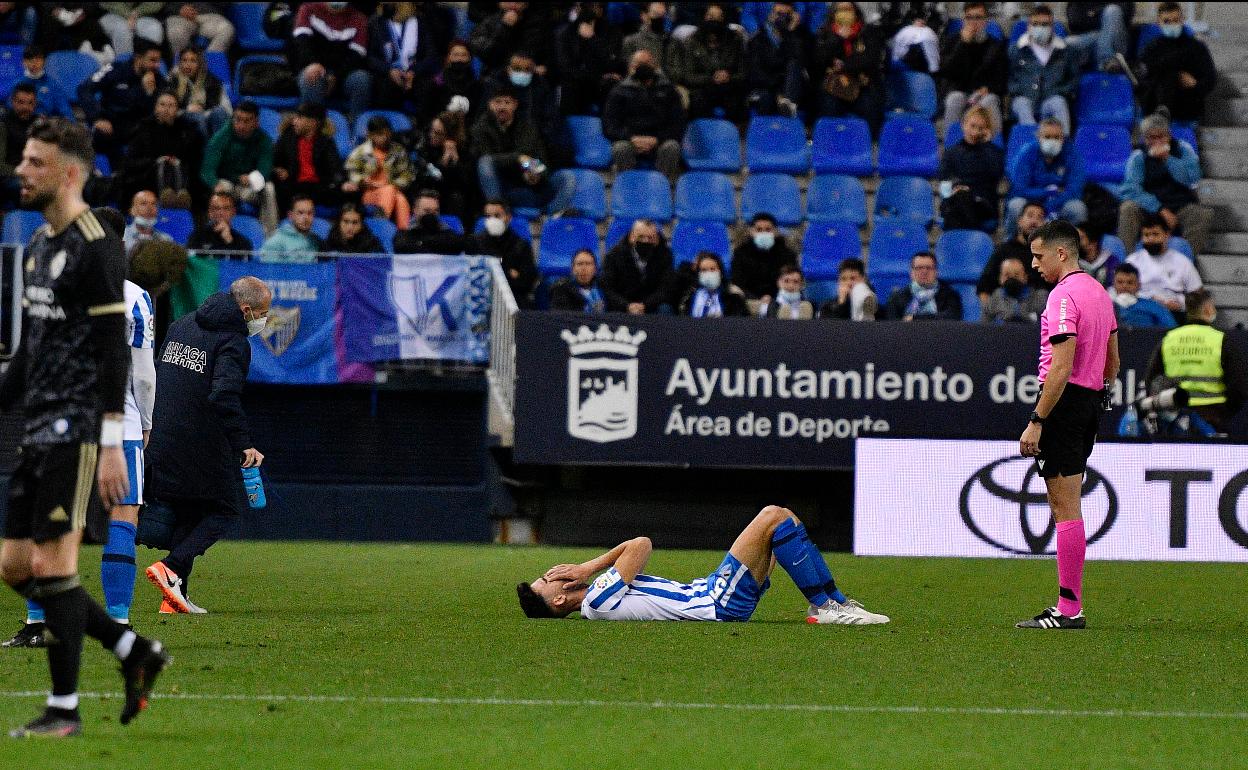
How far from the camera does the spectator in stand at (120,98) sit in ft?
64.0

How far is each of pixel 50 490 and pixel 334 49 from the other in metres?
15.7

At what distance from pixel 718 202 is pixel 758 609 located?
31.8ft

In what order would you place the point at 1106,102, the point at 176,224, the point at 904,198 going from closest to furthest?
the point at 176,224 → the point at 904,198 → the point at 1106,102

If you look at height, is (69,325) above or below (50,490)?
above

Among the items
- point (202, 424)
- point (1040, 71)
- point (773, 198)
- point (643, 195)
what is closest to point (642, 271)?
point (643, 195)

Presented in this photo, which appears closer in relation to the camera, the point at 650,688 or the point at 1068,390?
the point at 650,688

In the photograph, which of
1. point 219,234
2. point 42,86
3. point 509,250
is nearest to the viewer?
point 219,234

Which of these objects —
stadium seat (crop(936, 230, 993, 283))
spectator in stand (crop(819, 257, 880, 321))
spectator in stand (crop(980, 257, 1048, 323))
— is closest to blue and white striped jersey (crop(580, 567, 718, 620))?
spectator in stand (crop(819, 257, 880, 321))

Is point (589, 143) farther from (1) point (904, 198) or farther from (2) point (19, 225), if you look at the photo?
(2) point (19, 225)

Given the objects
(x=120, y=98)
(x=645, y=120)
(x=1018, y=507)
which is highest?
(x=120, y=98)

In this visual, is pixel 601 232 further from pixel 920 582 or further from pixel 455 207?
pixel 920 582

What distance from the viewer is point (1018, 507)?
50.4 ft

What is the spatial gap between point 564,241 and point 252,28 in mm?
6016

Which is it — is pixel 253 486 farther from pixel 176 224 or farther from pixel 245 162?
pixel 245 162
